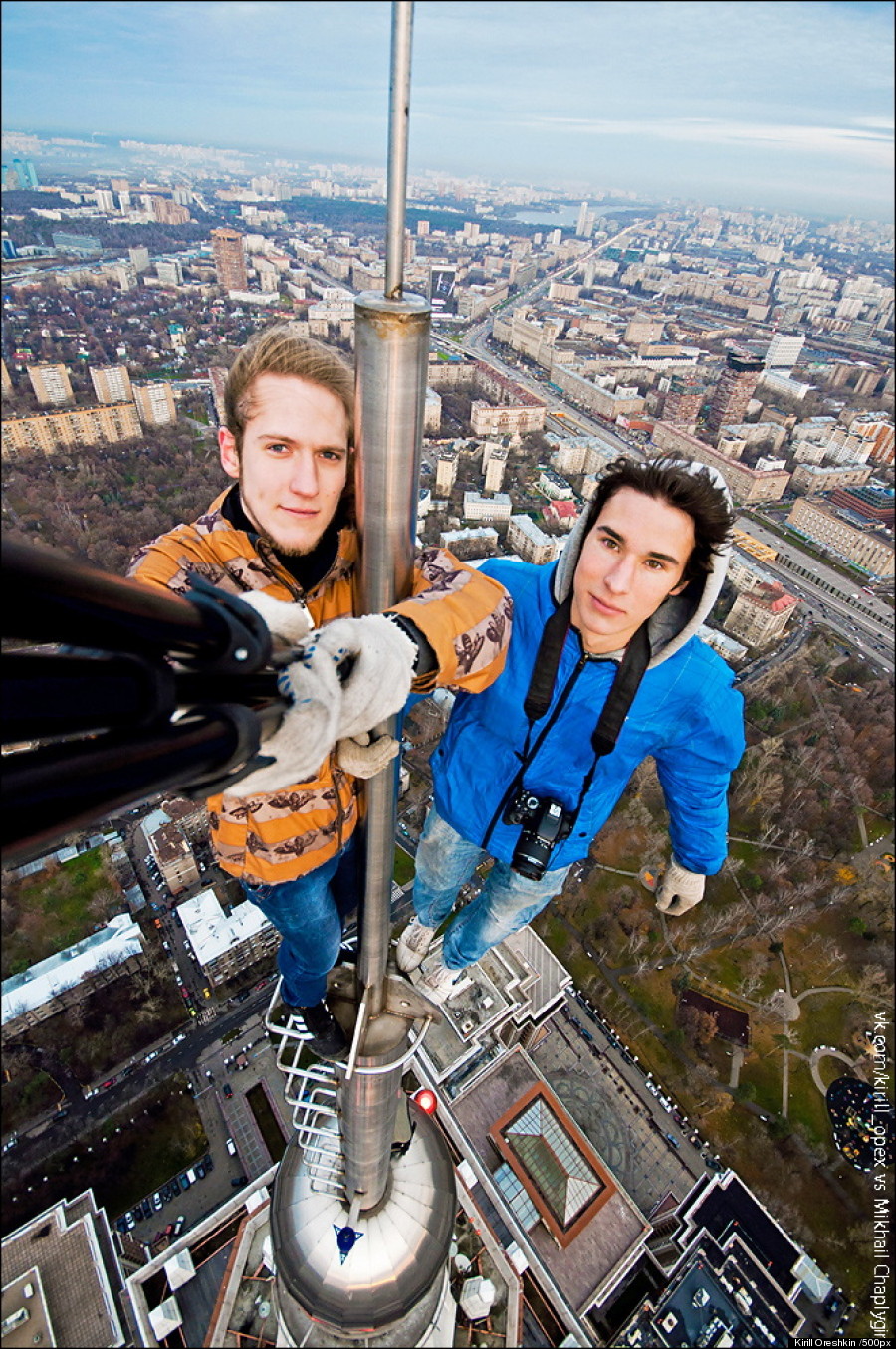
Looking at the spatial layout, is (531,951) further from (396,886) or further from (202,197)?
(202,197)

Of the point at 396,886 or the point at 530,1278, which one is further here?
the point at 396,886

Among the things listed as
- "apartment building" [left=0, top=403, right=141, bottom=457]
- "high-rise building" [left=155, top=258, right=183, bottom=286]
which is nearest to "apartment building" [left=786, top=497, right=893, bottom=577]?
"apartment building" [left=0, top=403, right=141, bottom=457]

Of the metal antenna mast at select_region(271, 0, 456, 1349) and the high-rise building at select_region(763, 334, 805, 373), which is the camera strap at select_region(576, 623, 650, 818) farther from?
the high-rise building at select_region(763, 334, 805, 373)

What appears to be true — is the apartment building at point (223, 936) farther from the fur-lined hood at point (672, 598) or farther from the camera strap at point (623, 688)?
the fur-lined hood at point (672, 598)

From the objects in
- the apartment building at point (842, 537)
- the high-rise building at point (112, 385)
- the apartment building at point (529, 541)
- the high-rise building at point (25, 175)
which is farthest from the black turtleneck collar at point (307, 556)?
the high-rise building at point (25, 175)

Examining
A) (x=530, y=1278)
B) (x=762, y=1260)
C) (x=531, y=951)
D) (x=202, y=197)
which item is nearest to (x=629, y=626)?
(x=530, y=1278)
